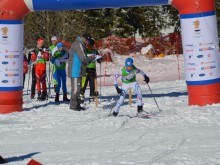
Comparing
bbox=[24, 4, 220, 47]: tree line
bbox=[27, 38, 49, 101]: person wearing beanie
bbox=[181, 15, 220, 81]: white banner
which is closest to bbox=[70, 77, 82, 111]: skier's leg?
bbox=[27, 38, 49, 101]: person wearing beanie

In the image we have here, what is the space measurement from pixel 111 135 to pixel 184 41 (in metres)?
4.71

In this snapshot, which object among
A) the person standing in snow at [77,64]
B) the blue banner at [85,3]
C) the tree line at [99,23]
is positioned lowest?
the person standing in snow at [77,64]

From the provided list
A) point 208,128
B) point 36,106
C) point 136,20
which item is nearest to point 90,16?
point 136,20

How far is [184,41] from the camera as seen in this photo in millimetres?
13484

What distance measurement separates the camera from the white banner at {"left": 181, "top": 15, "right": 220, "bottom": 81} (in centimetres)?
1313

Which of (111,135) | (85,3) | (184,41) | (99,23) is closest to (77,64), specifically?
(85,3)

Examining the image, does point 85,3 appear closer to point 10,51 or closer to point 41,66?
point 10,51

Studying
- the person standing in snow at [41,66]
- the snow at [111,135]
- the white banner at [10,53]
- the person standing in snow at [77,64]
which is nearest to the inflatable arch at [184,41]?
the white banner at [10,53]

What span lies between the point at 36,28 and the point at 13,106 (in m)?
27.4

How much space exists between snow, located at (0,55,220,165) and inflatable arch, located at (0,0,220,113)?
1.46ft

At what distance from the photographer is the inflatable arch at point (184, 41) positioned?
13148 mm

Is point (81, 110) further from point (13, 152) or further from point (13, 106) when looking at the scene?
point (13, 152)

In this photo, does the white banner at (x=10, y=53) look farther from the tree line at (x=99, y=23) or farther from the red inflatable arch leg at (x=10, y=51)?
the tree line at (x=99, y=23)

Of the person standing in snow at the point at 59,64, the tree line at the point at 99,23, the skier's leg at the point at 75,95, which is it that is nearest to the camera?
the skier's leg at the point at 75,95
